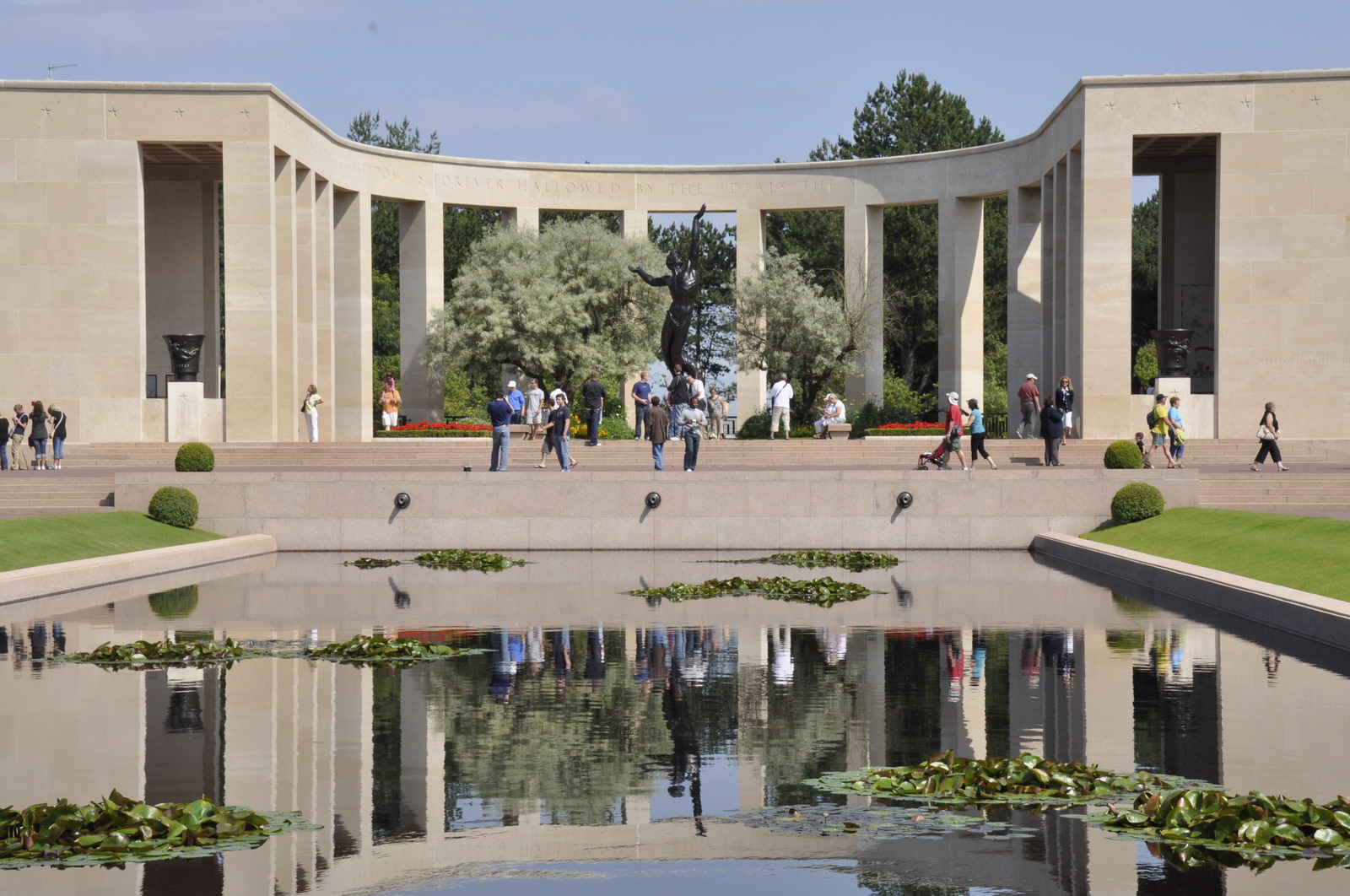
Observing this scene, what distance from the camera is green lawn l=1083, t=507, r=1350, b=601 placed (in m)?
15.5

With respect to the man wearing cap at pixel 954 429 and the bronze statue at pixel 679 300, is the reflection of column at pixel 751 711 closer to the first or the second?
the man wearing cap at pixel 954 429

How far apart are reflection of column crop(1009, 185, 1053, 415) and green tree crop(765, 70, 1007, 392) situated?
13.5 metres

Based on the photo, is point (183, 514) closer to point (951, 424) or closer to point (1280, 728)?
point (951, 424)

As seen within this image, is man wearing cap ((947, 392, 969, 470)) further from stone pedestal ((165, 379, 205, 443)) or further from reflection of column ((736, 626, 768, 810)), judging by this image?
stone pedestal ((165, 379, 205, 443))

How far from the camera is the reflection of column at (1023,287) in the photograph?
48750 millimetres

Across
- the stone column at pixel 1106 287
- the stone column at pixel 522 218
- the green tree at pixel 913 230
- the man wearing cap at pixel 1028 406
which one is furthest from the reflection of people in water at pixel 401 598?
the green tree at pixel 913 230

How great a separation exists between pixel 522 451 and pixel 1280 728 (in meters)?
27.2

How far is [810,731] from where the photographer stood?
29.7ft

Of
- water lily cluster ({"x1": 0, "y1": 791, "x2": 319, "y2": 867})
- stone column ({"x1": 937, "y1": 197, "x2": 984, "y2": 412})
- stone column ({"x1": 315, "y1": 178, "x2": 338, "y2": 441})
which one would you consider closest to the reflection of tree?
water lily cluster ({"x1": 0, "y1": 791, "x2": 319, "y2": 867})

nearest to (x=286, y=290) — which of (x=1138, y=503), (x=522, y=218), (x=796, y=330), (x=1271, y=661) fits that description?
(x=522, y=218)

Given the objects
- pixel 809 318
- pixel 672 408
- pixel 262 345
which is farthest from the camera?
pixel 809 318

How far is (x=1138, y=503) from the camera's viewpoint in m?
23.4

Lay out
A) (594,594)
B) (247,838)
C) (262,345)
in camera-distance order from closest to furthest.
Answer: (247,838) < (594,594) < (262,345)

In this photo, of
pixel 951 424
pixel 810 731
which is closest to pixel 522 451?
pixel 951 424
